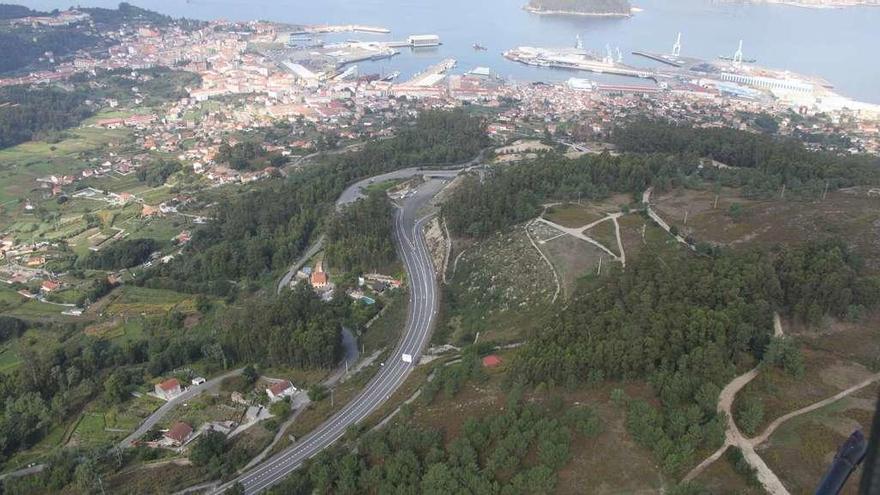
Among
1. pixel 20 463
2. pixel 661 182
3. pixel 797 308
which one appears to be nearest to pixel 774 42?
pixel 661 182

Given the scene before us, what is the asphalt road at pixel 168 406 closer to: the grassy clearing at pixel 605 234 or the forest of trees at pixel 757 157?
the grassy clearing at pixel 605 234

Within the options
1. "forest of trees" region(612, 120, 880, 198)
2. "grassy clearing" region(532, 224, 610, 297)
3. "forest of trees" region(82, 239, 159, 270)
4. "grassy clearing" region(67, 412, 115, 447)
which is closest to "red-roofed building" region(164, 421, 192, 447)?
"grassy clearing" region(67, 412, 115, 447)

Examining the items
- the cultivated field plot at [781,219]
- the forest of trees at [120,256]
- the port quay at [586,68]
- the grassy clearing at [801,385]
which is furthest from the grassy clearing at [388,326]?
the port quay at [586,68]

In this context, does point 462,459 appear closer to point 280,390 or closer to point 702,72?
point 280,390

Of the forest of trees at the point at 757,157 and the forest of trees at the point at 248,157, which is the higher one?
the forest of trees at the point at 757,157

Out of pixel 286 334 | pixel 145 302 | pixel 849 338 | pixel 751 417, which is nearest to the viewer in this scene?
pixel 751 417

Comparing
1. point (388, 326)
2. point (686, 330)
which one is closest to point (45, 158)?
point (388, 326)

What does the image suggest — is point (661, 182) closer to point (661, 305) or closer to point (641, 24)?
point (661, 305)
